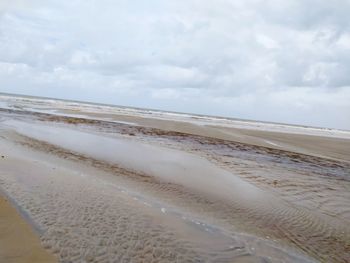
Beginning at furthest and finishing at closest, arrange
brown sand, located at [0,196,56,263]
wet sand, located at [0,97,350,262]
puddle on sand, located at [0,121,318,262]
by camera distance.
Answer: puddle on sand, located at [0,121,318,262] → wet sand, located at [0,97,350,262] → brown sand, located at [0,196,56,263]

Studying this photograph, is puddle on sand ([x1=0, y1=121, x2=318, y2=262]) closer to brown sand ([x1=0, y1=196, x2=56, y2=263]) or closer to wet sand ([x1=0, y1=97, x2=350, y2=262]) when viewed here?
wet sand ([x1=0, y1=97, x2=350, y2=262])

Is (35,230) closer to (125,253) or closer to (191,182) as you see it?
(125,253)

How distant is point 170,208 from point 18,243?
11.0ft

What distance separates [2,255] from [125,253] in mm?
1548

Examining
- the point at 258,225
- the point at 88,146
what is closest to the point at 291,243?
the point at 258,225

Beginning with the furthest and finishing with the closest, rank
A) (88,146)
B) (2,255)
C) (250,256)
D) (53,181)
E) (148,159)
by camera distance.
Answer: (88,146)
(148,159)
(53,181)
(250,256)
(2,255)

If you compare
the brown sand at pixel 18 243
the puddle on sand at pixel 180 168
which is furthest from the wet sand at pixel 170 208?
the brown sand at pixel 18 243

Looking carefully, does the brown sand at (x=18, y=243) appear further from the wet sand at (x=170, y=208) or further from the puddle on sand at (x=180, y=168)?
the puddle on sand at (x=180, y=168)

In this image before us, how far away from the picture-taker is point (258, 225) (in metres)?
6.70

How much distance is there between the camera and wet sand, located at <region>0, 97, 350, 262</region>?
491cm

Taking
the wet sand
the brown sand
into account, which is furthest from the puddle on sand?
the brown sand

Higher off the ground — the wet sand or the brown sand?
the brown sand

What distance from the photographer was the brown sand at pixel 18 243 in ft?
12.9

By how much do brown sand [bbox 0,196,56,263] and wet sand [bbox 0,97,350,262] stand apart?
0.57 feet
